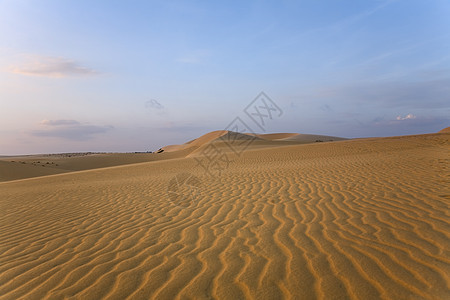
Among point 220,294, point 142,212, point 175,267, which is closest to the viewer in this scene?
point 220,294

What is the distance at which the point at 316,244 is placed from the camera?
3.49 m

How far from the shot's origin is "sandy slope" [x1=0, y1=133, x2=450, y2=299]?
2.64m

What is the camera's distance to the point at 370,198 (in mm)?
5676

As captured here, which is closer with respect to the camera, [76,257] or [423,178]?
[76,257]

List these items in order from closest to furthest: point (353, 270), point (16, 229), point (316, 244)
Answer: point (353, 270)
point (316, 244)
point (16, 229)

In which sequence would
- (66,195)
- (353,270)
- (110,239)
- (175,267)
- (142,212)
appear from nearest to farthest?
(353,270), (175,267), (110,239), (142,212), (66,195)

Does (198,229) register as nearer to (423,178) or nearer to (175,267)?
(175,267)

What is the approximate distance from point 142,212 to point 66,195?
465 centimetres

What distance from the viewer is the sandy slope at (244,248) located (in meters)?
2.64

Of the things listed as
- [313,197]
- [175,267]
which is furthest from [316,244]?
[313,197]

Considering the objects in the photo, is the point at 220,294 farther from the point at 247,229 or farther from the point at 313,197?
the point at 313,197

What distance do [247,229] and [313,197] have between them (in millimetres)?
2469

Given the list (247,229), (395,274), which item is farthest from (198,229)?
(395,274)

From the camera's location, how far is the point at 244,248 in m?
3.55
